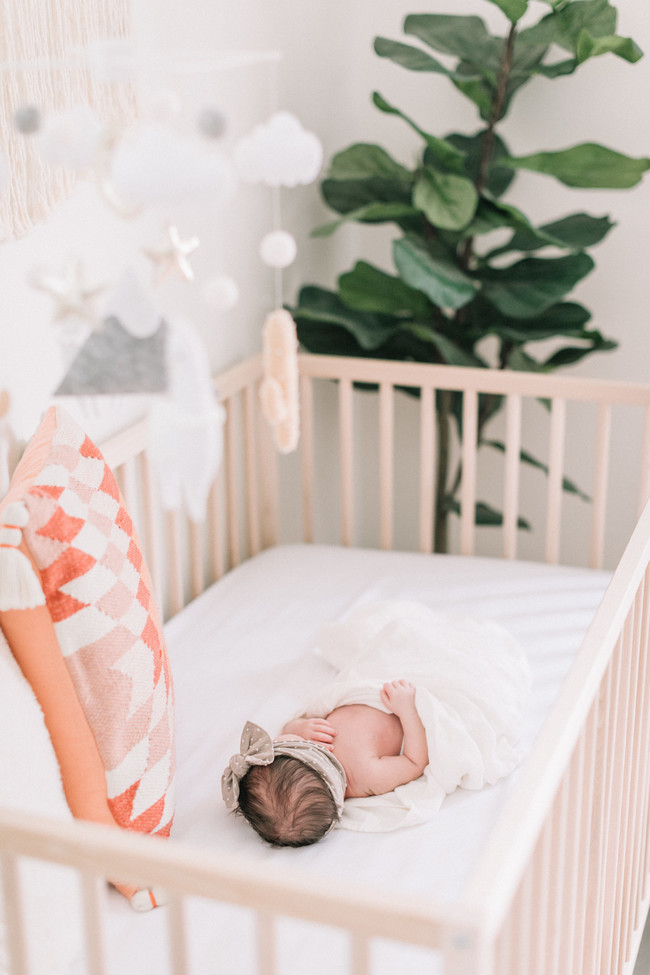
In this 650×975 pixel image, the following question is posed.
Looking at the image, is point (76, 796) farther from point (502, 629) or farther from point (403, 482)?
point (403, 482)

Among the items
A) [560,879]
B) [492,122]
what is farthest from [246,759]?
A: [492,122]

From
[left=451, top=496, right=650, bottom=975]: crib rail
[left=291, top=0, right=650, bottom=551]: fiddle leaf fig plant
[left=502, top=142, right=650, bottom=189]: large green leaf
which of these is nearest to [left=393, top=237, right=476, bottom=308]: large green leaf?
[left=291, top=0, right=650, bottom=551]: fiddle leaf fig plant

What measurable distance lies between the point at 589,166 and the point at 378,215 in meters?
0.41

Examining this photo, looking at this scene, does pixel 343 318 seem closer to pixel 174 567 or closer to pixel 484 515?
pixel 484 515

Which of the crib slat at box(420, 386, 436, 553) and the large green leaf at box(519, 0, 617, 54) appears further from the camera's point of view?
the crib slat at box(420, 386, 436, 553)

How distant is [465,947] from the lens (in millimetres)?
667

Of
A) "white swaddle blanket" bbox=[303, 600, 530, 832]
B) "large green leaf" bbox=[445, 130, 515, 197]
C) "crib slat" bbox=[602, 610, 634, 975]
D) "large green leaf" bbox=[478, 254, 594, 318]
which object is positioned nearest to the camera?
"crib slat" bbox=[602, 610, 634, 975]

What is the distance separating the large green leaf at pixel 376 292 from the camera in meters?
2.11

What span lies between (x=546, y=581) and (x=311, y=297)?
0.74 meters

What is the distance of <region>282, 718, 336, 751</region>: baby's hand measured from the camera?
1.38m

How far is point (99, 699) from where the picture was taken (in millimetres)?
1171

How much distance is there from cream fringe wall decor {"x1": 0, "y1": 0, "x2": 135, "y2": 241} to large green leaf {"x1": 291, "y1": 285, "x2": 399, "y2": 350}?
28.8 inches

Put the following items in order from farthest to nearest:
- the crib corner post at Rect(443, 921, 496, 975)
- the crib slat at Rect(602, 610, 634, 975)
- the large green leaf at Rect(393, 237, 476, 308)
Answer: the large green leaf at Rect(393, 237, 476, 308) → the crib slat at Rect(602, 610, 634, 975) → the crib corner post at Rect(443, 921, 496, 975)

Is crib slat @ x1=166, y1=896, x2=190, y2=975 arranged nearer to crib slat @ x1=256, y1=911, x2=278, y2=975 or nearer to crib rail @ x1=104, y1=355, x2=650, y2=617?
crib slat @ x1=256, y1=911, x2=278, y2=975
